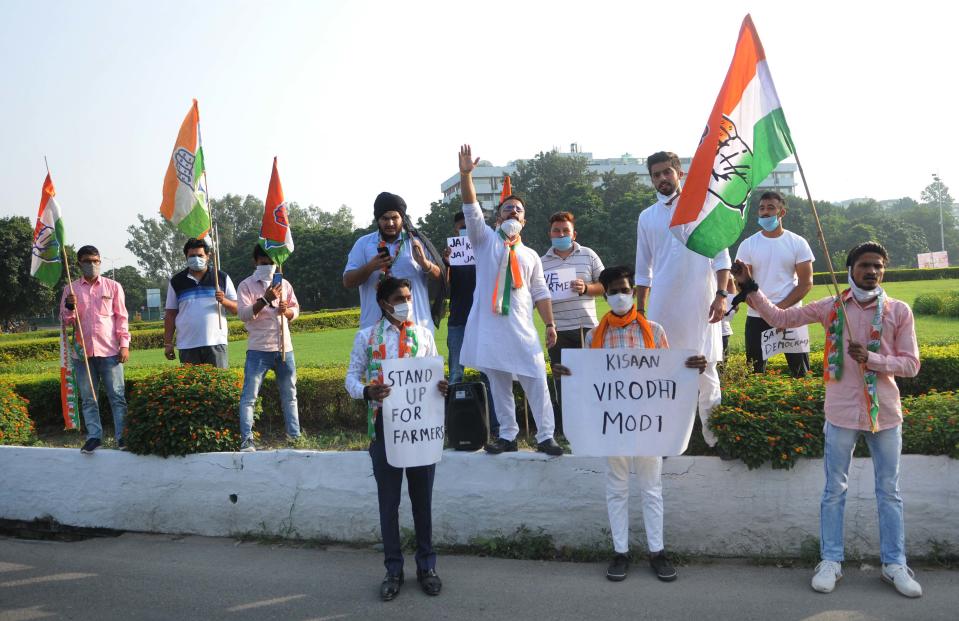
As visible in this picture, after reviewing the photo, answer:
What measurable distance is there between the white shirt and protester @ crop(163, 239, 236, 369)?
5.13 m

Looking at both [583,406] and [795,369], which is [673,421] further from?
[795,369]

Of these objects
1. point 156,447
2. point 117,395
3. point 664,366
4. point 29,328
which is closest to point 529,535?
point 664,366

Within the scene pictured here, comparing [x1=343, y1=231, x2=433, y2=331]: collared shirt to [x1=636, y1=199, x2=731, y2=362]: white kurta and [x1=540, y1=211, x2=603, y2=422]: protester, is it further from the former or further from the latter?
[x1=636, y1=199, x2=731, y2=362]: white kurta

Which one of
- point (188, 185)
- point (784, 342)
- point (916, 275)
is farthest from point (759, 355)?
point (916, 275)

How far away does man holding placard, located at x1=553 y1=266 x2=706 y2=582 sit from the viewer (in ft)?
15.8

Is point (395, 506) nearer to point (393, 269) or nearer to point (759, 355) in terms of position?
point (393, 269)

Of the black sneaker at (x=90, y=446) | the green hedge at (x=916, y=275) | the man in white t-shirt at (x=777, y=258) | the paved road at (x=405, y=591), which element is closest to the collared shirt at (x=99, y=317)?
the black sneaker at (x=90, y=446)

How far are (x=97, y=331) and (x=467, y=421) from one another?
12.9 ft

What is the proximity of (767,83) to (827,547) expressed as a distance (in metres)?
2.83

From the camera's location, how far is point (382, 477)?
188 inches

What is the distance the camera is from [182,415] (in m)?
6.45

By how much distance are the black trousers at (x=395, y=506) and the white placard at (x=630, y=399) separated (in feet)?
3.35

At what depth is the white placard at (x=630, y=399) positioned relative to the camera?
480cm

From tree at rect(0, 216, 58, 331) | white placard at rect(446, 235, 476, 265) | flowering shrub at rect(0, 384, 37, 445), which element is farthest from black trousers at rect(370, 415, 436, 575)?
tree at rect(0, 216, 58, 331)
